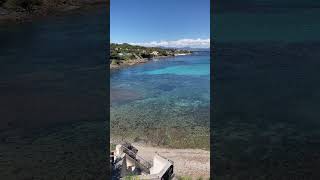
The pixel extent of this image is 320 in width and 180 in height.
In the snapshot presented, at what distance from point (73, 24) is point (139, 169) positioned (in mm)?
10814

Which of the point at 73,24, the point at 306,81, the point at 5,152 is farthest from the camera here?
the point at 73,24

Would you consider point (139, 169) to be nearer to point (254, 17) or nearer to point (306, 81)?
point (306, 81)

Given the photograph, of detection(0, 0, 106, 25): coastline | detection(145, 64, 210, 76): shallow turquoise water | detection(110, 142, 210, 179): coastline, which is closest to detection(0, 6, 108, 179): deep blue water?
detection(0, 0, 106, 25): coastline

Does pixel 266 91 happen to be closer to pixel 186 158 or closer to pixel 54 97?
pixel 186 158

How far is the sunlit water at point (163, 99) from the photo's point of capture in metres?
13.0

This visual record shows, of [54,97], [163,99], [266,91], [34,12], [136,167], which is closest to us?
[136,167]

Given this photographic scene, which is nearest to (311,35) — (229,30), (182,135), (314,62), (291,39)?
(291,39)

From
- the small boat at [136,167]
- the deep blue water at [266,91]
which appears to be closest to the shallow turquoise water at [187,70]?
the deep blue water at [266,91]

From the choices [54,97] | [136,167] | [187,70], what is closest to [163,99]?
[187,70]

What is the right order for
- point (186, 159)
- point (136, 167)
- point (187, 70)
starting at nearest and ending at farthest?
1. point (136, 167)
2. point (186, 159)
3. point (187, 70)

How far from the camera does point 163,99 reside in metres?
17.3

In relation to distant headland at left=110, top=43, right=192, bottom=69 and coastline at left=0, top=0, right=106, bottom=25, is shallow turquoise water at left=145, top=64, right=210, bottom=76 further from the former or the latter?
coastline at left=0, top=0, right=106, bottom=25

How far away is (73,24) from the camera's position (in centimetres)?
1720

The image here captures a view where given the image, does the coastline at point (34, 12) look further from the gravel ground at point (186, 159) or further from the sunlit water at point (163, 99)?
the gravel ground at point (186, 159)
